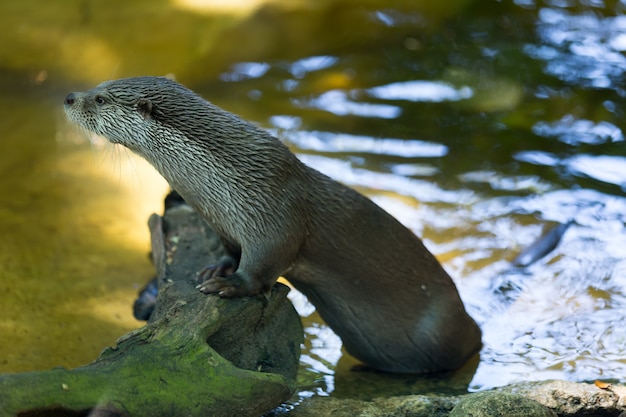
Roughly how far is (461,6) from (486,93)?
1497 mm

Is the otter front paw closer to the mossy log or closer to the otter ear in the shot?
the mossy log

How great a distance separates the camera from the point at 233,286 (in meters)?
2.88

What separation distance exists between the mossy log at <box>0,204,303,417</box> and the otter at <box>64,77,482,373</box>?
12 cm

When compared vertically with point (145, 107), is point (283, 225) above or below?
below

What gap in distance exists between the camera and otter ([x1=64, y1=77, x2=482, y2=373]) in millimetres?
3008

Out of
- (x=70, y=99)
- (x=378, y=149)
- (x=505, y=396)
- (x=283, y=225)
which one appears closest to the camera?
(x=505, y=396)

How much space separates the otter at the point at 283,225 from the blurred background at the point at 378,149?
242 millimetres

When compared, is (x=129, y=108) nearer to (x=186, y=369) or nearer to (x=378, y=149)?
(x=186, y=369)

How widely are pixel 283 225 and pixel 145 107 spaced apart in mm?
639

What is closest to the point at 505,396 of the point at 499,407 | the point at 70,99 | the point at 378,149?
the point at 499,407

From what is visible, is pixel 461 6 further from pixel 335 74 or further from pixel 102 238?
pixel 102 238

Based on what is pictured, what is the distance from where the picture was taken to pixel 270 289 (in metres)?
3.01

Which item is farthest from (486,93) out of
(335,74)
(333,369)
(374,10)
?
(333,369)

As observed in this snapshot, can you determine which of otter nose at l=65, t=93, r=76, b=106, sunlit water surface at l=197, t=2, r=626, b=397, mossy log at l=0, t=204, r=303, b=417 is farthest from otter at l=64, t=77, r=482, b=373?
sunlit water surface at l=197, t=2, r=626, b=397
